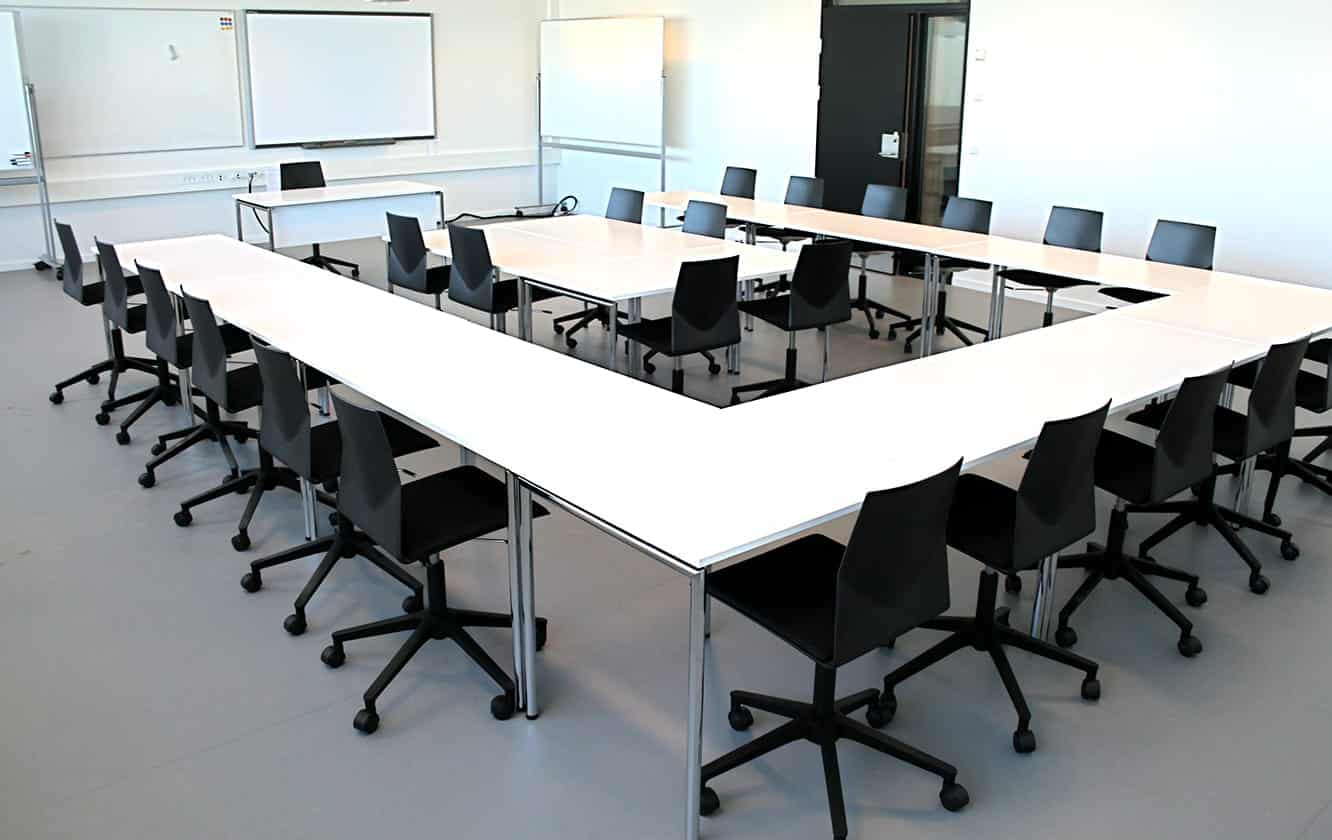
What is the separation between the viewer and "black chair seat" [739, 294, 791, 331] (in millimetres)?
5547

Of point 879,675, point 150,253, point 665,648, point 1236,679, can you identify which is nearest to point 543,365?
point 665,648

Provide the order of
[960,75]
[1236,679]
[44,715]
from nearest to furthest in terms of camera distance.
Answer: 1. [44,715]
2. [1236,679]
3. [960,75]

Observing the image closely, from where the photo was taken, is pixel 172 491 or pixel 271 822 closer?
pixel 271 822

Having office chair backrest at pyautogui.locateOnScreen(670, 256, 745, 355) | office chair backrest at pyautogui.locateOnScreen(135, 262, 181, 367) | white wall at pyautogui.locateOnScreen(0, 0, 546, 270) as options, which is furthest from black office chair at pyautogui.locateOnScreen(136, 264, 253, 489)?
white wall at pyautogui.locateOnScreen(0, 0, 546, 270)

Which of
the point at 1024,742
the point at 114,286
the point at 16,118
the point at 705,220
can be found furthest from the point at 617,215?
the point at 1024,742

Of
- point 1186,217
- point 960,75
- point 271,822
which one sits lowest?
point 271,822

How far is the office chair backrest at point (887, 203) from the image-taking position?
7340 mm

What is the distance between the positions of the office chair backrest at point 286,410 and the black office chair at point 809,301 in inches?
93.2

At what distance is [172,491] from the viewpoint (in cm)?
464

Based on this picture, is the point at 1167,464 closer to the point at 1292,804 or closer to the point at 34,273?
the point at 1292,804

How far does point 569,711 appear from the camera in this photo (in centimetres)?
313

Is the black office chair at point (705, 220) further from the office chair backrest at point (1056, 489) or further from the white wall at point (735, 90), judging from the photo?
the office chair backrest at point (1056, 489)

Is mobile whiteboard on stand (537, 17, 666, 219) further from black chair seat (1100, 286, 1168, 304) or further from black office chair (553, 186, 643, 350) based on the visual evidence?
black chair seat (1100, 286, 1168, 304)

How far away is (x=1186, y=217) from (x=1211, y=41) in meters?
1.05
